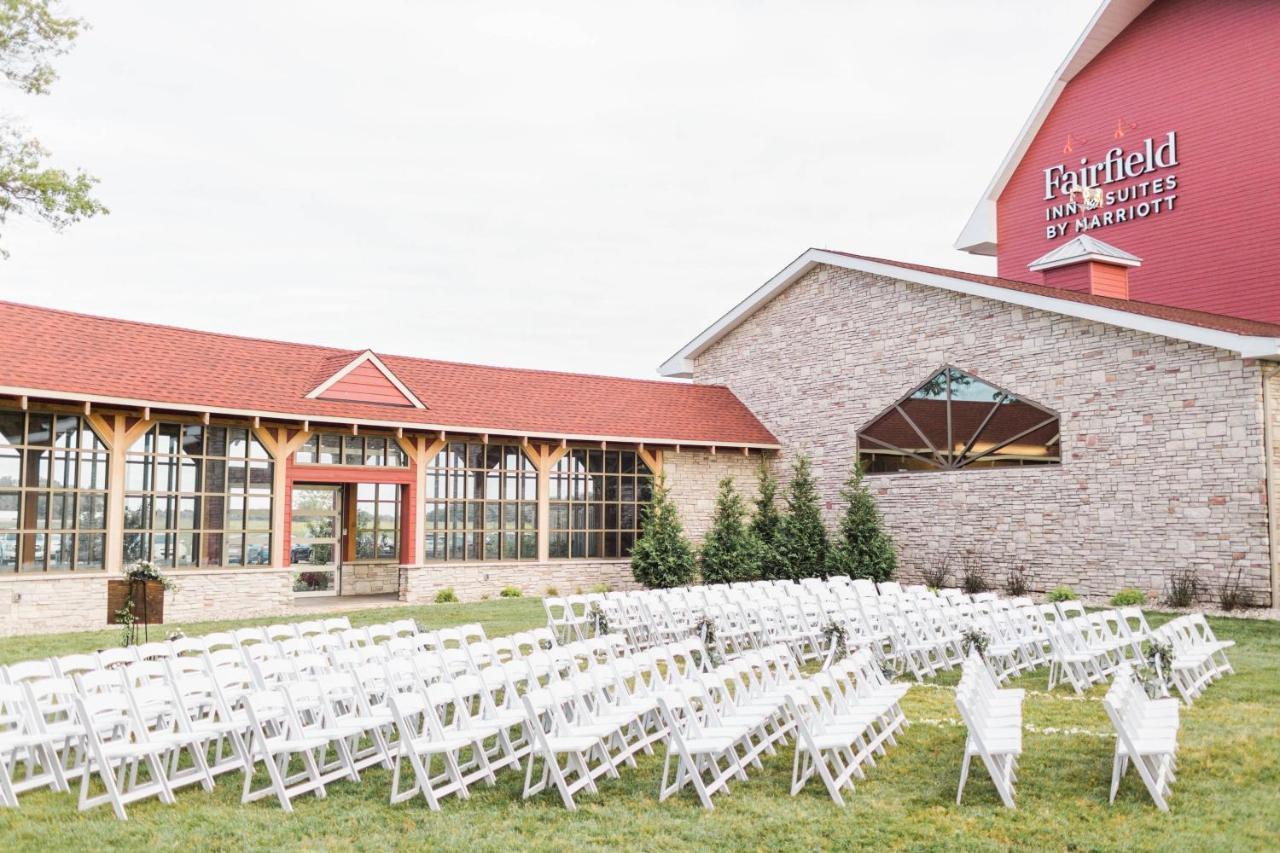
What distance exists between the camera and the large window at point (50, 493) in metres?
13.9

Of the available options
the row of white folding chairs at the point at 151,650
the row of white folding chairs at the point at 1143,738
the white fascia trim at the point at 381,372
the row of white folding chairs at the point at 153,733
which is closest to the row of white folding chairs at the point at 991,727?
the row of white folding chairs at the point at 1143,738

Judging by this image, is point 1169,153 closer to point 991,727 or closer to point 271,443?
point 271,443

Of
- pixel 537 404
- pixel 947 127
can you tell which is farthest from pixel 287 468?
pixel 947 127

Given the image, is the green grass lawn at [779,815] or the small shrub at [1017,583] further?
the small shrub at [1017,583]

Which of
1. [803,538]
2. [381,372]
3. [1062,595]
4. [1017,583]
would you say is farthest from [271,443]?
[1062,595]

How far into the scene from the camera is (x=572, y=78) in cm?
2544

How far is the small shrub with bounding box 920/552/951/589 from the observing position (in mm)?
18672

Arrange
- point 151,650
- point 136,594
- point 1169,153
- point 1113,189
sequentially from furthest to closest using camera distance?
1. point 1113,189
2. point 1169,153
3. point 136,594
4. point 151,650

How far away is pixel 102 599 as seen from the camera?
1442cm

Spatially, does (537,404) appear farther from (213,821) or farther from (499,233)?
(499,233)

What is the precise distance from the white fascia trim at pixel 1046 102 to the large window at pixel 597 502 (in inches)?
406

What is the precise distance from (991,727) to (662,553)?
506 inches

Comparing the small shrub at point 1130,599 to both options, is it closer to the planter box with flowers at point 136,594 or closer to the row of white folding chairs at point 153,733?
the row of white folding chairs at point 153,733

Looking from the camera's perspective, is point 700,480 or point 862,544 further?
point 700,480
